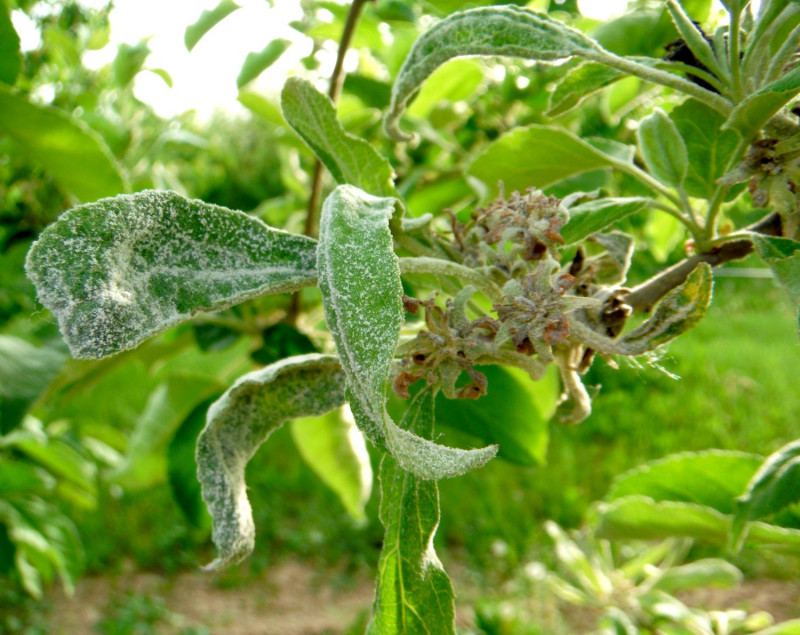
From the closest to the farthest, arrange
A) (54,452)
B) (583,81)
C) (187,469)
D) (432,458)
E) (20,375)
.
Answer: (432,458) → (583,81) → (20,375) → (187,469) → (54,452)

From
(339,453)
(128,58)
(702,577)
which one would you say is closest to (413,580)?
(339,453)

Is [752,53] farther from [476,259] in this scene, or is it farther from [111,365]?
[111,365]

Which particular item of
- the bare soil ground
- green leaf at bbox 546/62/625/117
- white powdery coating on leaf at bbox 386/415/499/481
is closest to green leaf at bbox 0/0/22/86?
green leaf at bbox 546/62/625/117

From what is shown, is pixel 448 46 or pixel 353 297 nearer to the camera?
pixel 353 297

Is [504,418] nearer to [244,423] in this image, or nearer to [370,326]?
[244,423]

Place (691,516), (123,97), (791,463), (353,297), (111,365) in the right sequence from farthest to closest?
1. (123,97)
2. (111,365)
3. (691,516)
4. (791,463)
5. (353,297)

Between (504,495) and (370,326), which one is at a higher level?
(370,326)

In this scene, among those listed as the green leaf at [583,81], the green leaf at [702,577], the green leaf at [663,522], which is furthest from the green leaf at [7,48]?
the green leaf at [702,577]

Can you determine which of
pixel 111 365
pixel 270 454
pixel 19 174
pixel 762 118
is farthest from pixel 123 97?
pixel 270 454
